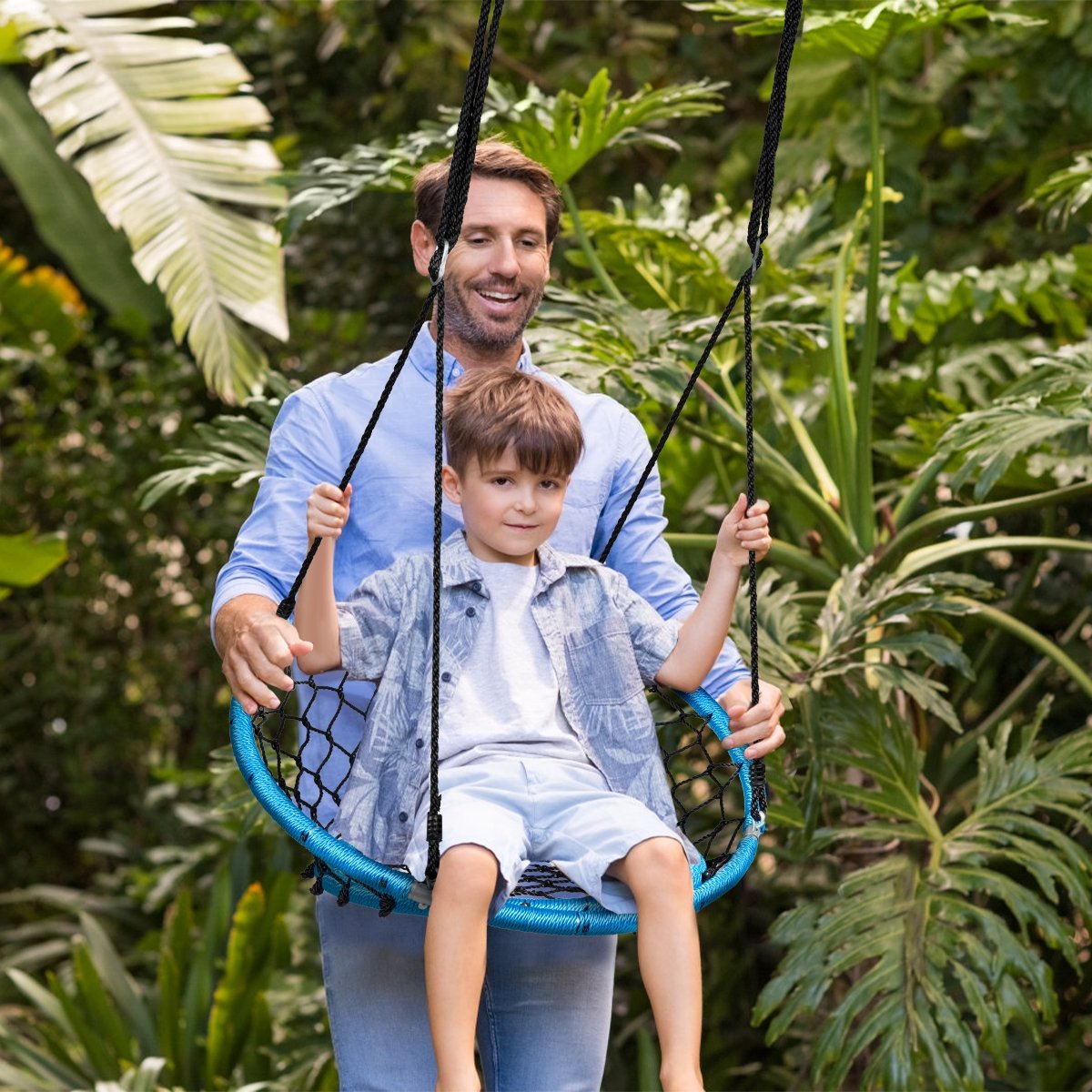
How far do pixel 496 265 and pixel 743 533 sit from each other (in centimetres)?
42

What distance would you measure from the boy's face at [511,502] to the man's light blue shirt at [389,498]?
0.36ft

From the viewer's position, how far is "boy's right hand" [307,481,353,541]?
161 centimetres

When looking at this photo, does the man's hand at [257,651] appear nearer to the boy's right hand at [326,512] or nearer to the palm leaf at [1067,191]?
A: the boy's right hand at [326,512]

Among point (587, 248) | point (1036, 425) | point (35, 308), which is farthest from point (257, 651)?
point (35, 308)

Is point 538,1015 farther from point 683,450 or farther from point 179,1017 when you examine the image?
point 179,1017

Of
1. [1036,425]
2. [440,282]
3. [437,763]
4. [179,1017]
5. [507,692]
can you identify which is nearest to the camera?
[437,763]

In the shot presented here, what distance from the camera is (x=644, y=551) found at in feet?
6.43

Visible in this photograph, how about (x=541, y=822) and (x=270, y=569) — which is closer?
(x=541, y=822)

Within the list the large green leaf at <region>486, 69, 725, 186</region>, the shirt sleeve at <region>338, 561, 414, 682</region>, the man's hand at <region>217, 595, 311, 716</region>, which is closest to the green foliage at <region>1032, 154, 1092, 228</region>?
the large green leaf at <region>486, 69, 725, 186</region>

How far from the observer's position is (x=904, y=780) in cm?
265

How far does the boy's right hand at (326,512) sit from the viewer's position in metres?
1.61

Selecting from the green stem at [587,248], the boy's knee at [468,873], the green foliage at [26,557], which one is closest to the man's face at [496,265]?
the boy's knee at [468,873]

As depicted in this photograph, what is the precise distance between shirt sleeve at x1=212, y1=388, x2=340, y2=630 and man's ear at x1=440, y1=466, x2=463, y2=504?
147 millimetres

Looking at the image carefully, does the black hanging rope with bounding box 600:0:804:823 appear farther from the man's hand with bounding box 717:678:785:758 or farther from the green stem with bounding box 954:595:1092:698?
the green stem with bounding box 954:595:1092:698
